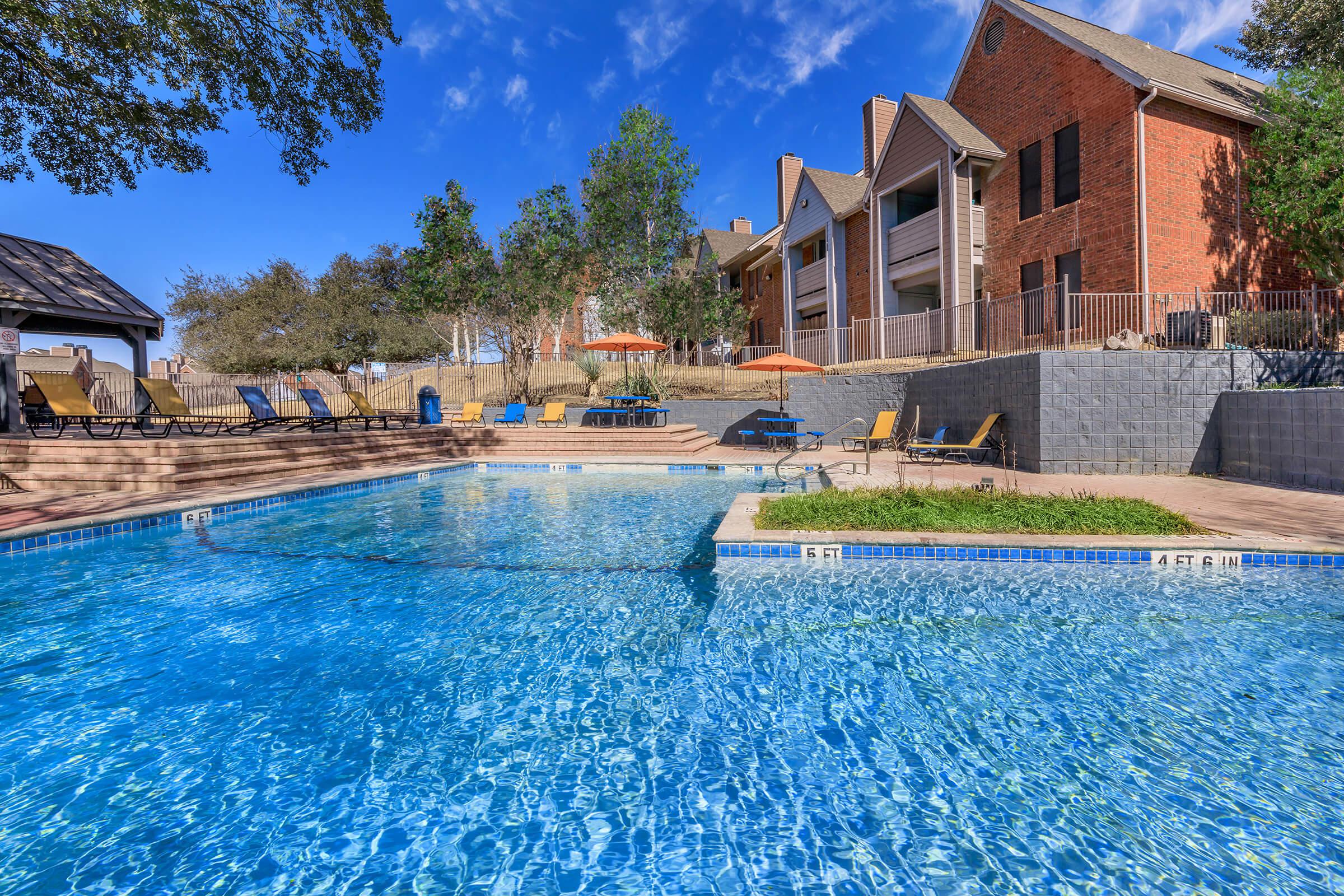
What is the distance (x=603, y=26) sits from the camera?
28391 mm

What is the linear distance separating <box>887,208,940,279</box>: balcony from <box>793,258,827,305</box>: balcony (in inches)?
161

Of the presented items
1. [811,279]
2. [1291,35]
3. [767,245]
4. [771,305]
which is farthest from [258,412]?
[1291,35]

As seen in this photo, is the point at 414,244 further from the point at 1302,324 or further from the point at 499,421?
the point at 1302,324

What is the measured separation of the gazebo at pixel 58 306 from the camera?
12062mm

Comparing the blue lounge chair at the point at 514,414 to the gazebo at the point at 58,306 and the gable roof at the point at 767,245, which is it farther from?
the gable roof at the point at 767,245

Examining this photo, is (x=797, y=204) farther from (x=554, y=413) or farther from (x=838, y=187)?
(x=554, y=413)

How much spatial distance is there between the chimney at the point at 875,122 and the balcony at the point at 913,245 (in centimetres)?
450

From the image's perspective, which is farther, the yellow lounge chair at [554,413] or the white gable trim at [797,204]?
the white gable trim at [797,204]

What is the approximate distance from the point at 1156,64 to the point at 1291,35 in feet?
25.1

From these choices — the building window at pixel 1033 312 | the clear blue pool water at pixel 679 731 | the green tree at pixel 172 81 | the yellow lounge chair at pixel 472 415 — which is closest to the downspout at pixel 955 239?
the building window at pixel 1033 312

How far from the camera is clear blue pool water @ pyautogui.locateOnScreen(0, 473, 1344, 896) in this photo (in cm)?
218

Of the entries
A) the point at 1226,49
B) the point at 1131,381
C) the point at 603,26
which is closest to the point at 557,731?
the point at 1131,381

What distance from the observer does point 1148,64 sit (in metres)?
15.0

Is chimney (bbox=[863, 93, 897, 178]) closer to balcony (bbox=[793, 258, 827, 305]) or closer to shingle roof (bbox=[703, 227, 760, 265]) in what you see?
balcony (bbox=[793, 258, 827, 305])
